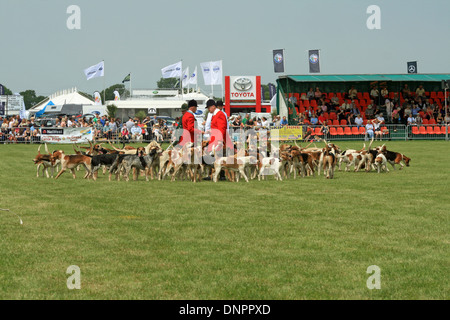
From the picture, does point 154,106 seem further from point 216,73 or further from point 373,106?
point 373,106

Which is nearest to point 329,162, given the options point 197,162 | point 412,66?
point 197,162

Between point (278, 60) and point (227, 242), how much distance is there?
42838 millimetres

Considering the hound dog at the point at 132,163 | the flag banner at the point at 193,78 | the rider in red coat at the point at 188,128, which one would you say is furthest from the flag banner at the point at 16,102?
the rider in red coat at the point at 188,128

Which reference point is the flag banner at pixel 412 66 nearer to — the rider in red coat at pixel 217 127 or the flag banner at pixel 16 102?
the rider in red coat at pixel 217 127

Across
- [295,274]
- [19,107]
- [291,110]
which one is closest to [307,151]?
[295,274]

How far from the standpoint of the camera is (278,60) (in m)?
50.1

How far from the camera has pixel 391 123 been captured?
44156 mm

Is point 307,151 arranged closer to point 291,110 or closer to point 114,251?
point 114,251

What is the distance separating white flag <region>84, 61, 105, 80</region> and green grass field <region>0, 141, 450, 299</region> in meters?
40.0

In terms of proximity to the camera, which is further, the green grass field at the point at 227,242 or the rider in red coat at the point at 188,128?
the rider in red coat at the point at 188,128

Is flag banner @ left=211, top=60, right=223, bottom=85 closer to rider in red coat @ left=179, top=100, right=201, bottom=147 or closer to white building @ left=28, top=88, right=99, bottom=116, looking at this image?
white building @ left=28, top=88, right=99, bottom=116

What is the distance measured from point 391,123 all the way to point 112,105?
128 ft

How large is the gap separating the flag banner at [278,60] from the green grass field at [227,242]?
117 feet

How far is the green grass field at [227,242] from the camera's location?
243 inches
